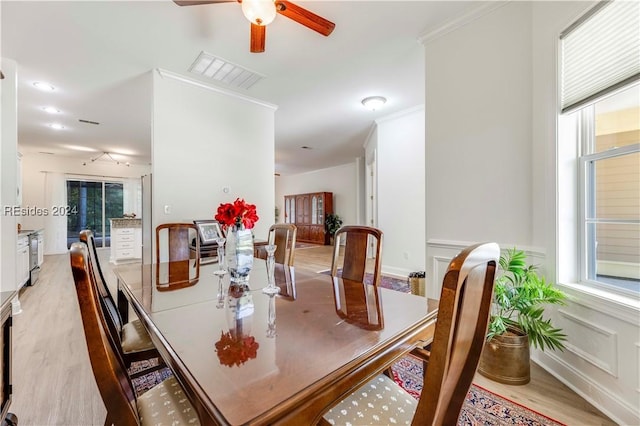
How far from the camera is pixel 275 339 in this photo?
34.4 inches

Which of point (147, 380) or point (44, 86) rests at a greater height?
point (44, 86)

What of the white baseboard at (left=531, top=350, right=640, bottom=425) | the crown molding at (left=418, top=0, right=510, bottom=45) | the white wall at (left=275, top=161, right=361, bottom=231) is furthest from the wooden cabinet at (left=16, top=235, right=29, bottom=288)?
the white wall at (left=275, top=161, right=361, bottom=231)

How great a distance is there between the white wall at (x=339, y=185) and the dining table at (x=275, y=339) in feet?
22.4

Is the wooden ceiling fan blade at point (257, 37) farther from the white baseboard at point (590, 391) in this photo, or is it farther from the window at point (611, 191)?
the white baseboard at point (590, 391)

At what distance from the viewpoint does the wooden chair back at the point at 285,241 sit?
7.15 feet

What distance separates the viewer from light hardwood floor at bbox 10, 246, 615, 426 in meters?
1.53

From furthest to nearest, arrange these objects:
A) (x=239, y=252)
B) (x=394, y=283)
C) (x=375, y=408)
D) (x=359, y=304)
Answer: (x=394, y=283) → (x=239, y=252) → (x=359, y=304) → (x=375, y=408)

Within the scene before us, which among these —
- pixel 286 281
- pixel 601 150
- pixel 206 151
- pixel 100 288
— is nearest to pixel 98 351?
pixel 100 288

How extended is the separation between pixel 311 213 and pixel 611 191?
27.2 feet

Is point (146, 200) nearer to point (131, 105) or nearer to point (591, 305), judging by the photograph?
point (131, 105)

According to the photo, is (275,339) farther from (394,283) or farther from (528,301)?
(394,283)

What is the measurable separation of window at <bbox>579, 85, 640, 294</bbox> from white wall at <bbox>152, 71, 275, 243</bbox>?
3.48 metres

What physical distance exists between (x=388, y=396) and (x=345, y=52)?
298cm

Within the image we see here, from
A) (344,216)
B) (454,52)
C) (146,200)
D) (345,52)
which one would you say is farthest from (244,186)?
(344,216)
